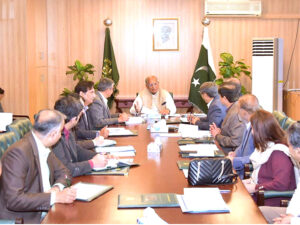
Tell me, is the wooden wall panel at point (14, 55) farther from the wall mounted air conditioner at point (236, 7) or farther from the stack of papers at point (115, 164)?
the stack of papers at point (115, 164)

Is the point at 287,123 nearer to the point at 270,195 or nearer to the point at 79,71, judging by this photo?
the point at 270,195

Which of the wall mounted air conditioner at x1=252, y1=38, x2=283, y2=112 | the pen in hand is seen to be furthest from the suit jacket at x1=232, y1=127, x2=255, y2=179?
the wall mounted air conditioner at x1=252, y1=38, x2=283, y2=112

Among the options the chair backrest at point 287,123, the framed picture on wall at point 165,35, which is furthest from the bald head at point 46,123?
the framed picture on wall at point 165,35

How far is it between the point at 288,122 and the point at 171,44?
5048 mm

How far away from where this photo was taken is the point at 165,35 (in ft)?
28.5

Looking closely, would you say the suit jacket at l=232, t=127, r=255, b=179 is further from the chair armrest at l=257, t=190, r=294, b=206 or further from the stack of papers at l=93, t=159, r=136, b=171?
the stack of papers at l=93, t=159, r=136, b=171

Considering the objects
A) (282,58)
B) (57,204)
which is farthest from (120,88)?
(57,204)

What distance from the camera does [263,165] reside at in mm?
3076

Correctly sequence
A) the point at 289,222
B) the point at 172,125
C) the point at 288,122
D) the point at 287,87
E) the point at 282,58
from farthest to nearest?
the point at 287,87 → the point at 282,58 → the point at 172,125 → the point at 288,122 → the point at 289,222

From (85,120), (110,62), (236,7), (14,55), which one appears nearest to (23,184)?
(85,120)

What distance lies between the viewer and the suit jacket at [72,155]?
2926mm

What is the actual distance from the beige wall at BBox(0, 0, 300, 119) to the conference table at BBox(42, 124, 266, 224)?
5.32 meters

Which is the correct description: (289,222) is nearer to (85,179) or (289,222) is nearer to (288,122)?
(85,179)

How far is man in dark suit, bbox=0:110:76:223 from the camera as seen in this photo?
2.36 m
